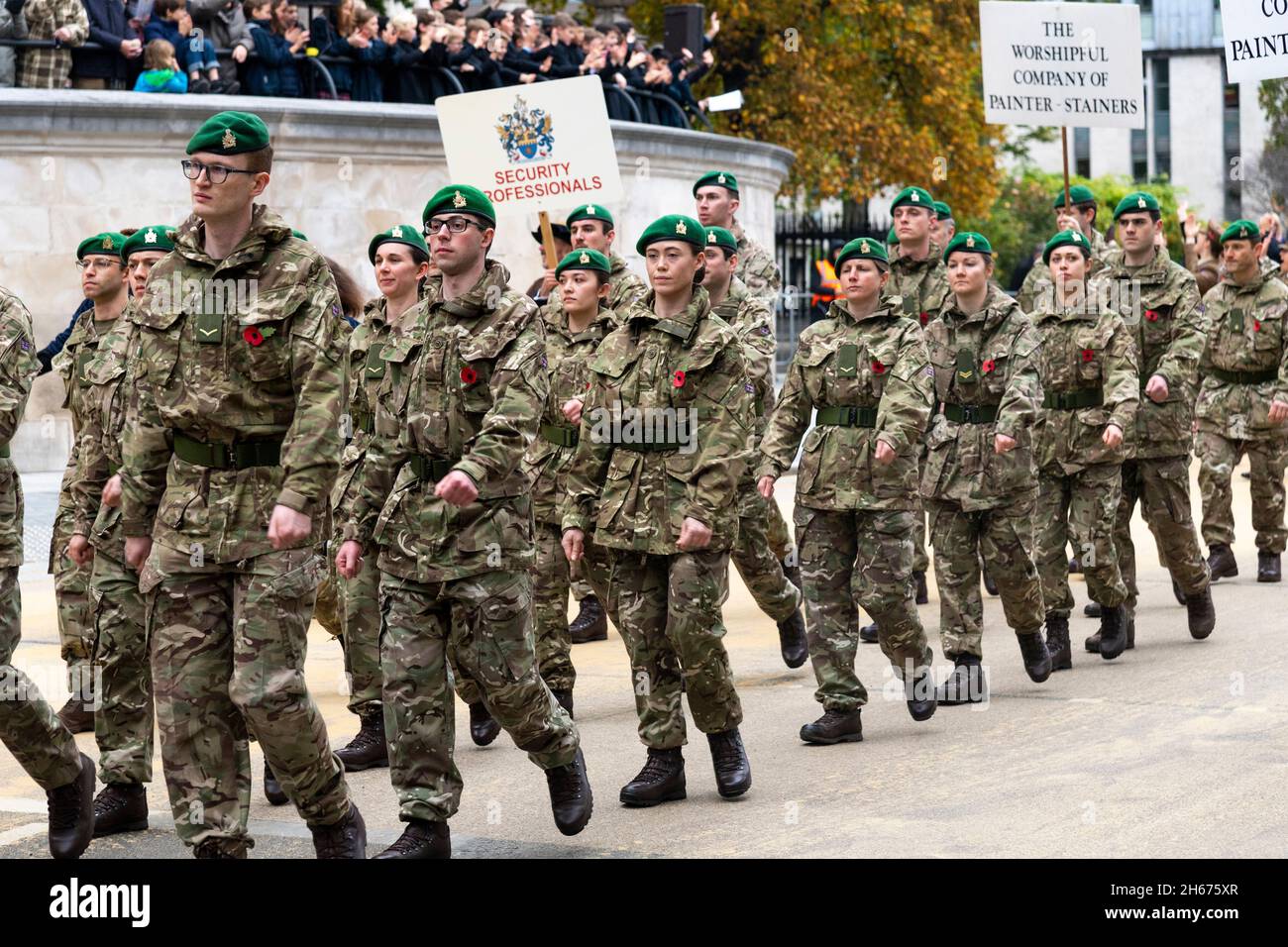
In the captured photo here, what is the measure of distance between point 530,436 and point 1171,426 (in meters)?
6.08

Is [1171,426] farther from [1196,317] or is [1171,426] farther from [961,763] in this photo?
→ [961,763]

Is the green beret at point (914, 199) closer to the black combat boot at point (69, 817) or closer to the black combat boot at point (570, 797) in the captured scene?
the black combat boot at point (570, 797)

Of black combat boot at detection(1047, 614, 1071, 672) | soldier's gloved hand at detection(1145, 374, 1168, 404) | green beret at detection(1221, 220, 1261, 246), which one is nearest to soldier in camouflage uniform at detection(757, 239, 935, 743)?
black combat boot at detection(1047, 614, 1071, 672)

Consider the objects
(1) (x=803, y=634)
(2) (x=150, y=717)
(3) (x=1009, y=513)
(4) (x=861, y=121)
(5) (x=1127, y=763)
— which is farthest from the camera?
(4) (x=861, y=121)

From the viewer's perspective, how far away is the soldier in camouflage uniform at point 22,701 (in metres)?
6.51

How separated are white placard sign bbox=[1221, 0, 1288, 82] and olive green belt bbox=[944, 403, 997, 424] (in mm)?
2015

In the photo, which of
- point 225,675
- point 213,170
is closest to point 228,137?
point 213,170

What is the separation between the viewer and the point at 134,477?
6281mm

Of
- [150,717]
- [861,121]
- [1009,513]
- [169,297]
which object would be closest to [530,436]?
[169,297]

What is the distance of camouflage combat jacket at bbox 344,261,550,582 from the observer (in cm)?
661

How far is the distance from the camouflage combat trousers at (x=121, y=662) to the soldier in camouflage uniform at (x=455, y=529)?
3.33ft

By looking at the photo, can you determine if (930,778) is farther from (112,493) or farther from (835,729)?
(112,493)

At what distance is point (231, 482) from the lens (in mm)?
6062
